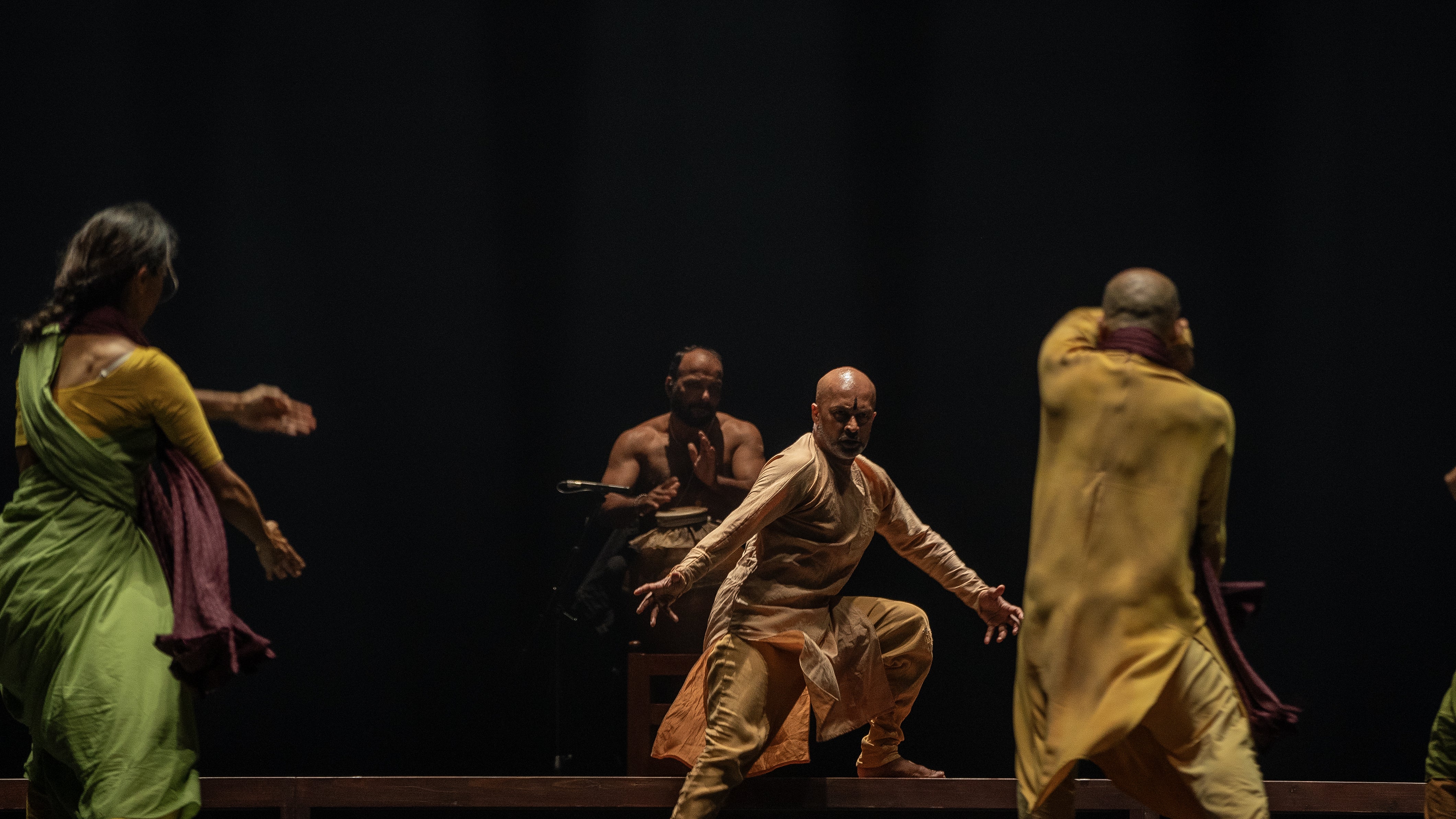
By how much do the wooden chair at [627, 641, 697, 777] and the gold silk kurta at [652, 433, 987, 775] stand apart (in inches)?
12.5

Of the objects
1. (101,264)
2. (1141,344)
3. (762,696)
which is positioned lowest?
(762,696)

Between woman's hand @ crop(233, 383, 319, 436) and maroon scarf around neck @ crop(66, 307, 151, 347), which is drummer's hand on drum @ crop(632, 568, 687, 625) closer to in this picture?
woman's hand @ crop(233, 383, 319, 436)

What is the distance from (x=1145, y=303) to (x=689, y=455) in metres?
2.77

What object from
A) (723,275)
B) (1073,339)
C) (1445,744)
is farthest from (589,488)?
(1445,744)

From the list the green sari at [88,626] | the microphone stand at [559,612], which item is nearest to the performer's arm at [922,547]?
the microphone stand at [559,612]

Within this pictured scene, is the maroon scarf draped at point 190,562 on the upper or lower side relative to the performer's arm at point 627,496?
upper

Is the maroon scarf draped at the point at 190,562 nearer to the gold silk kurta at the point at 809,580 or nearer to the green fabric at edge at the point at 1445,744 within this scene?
the gold silk kurta at the point at 809,580

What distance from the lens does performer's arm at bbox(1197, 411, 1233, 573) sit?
3.02m

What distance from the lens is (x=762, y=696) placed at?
158 inches

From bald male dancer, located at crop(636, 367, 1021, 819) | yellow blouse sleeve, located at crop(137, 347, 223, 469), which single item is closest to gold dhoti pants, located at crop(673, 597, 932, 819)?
bald male dancer, located at crop(636, 367, 1021, 819)

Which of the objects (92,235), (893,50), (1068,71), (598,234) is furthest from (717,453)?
(92,235)

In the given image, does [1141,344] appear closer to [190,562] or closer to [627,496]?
[190,562]

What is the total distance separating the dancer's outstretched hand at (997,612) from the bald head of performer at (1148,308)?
1.26 meters

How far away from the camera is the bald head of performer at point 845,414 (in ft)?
13.7
